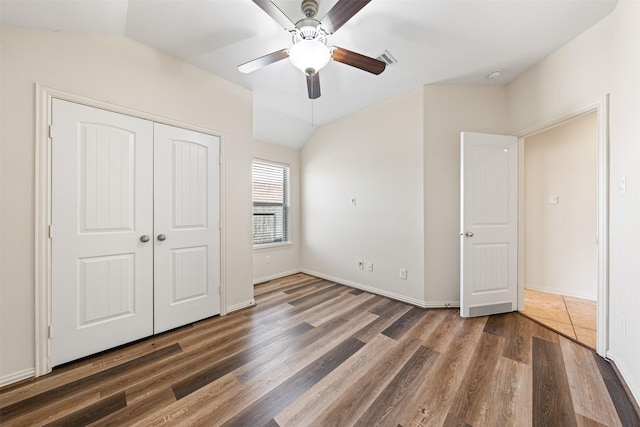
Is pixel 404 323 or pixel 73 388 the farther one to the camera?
A: pixel 404 323

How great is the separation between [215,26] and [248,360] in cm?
260

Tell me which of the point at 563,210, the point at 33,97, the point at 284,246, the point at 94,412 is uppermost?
the point at 33,97

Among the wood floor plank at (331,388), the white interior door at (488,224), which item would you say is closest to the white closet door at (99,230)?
the wood floor plank at (331,388)

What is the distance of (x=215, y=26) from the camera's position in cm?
187

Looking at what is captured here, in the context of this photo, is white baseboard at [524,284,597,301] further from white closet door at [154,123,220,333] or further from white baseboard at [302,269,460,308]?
white closet door at [154,123,220,333]

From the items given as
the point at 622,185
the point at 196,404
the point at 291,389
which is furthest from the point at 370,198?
the point at 196,404

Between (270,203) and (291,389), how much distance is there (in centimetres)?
298

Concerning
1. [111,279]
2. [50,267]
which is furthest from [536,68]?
[50,267]

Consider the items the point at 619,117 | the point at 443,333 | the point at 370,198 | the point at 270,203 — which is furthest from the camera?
the point at 270,203

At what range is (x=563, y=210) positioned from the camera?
3.15m

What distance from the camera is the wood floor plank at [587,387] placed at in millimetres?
1314

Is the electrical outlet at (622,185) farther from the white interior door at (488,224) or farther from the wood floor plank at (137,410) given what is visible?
the wood floor plank at (137,410)

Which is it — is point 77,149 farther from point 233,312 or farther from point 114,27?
point 233,312

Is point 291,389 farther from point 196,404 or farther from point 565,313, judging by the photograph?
point 565,313
